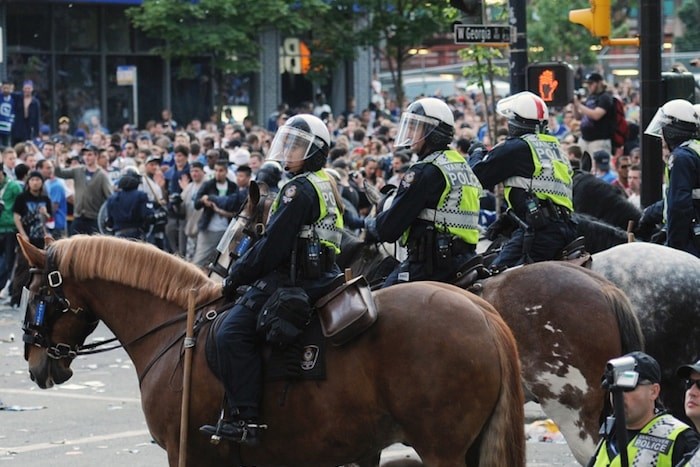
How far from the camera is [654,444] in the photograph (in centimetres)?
529

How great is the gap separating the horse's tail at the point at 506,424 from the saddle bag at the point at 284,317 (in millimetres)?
1034

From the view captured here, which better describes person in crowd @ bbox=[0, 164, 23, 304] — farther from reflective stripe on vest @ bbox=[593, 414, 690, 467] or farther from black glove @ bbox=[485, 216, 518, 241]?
reflective stripe on vest @ bbox=[593, 414, 690, 467]

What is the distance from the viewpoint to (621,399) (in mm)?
5004

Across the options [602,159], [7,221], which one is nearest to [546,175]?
[602,159]

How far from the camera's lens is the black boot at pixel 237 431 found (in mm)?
7531

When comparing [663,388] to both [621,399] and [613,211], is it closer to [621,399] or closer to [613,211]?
[613,211]

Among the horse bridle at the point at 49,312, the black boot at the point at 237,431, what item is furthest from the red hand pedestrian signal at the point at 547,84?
the black boot at the point at 237,431

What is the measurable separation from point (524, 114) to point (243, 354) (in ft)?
10.3

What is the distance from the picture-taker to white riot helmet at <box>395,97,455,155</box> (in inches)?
340

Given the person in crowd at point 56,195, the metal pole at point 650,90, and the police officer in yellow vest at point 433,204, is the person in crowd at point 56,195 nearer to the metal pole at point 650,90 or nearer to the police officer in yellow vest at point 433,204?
the metal pole at point 650,90

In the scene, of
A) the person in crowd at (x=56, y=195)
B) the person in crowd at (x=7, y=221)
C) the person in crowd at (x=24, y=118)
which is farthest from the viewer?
the person in crowd at (x=24, y=118)

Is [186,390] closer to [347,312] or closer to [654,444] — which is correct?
[347,312]

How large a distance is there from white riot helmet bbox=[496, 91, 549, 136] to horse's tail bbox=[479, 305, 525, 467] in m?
2.72

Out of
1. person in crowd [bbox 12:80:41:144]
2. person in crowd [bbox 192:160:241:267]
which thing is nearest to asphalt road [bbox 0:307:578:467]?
person in crowd [bbox 192:160:241:267]
